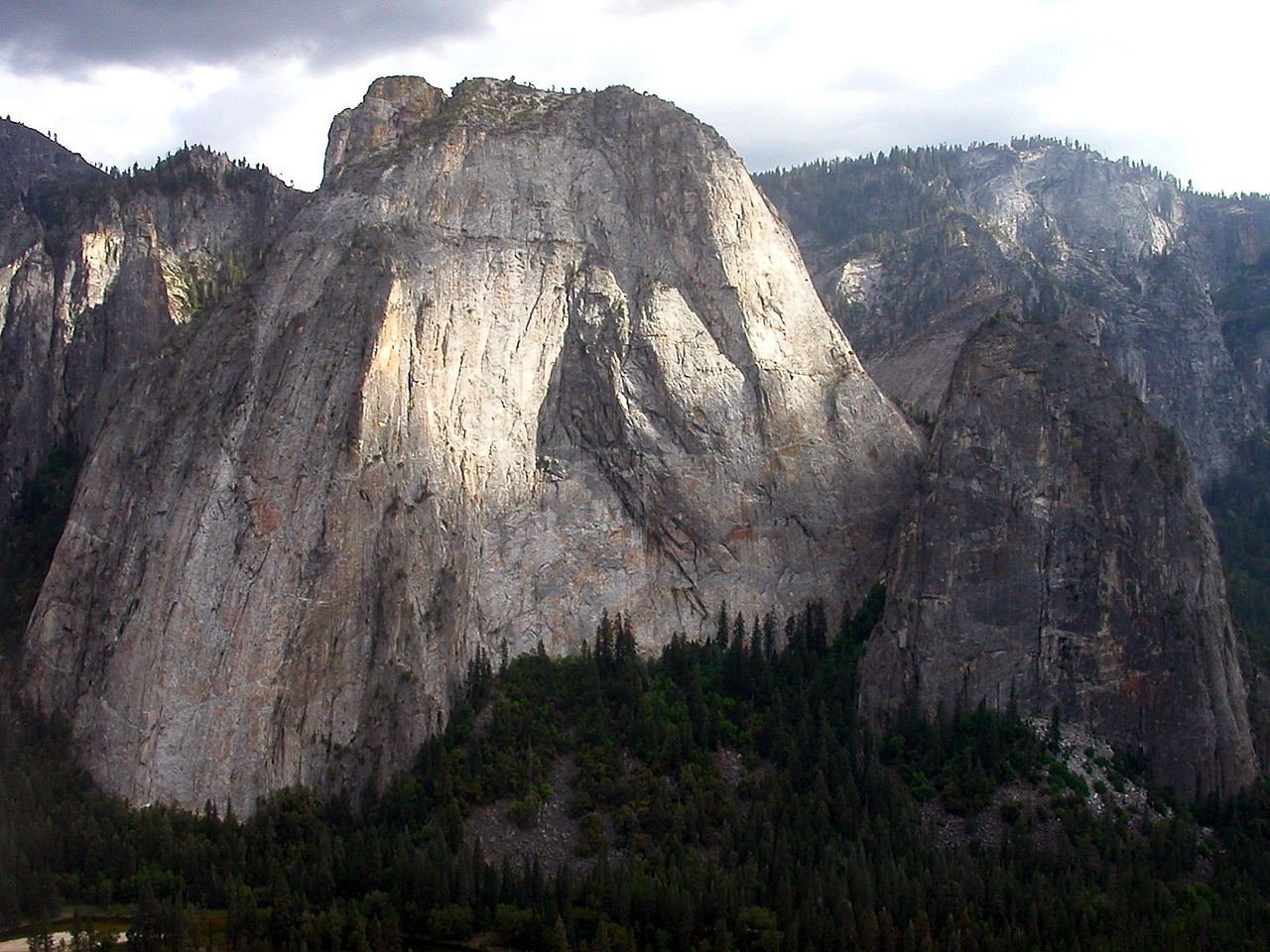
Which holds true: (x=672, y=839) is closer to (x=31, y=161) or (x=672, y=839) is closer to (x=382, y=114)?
(x=382, y=114)

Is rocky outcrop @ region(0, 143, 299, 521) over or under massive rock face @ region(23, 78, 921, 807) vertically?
over

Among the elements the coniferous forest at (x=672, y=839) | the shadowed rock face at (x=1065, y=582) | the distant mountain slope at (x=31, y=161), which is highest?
the distant mountain slope at (x=31, y=161)

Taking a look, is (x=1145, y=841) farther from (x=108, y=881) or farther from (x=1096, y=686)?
(x=108, y=881)

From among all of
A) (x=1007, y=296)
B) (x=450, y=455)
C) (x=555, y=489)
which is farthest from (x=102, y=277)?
(x=1007, y=296)

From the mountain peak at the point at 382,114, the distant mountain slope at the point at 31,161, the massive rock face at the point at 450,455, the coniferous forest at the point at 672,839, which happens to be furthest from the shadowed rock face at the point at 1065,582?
the distant mountain slope at the point at 31,161

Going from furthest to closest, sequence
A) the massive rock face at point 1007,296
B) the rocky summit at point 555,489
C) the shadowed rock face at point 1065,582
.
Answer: the massive rock face at point 1007,296, the shadowed rock face at point 1065,582, the rocky summit at point 555,489

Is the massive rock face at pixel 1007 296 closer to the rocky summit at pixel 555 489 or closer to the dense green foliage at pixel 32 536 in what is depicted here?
the rocky summit at pixel 555 489

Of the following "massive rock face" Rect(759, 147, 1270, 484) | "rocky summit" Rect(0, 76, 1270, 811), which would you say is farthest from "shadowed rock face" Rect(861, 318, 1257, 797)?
"massive rock face" Rect(759, 147, 1270, 484)

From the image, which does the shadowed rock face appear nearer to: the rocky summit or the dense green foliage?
the rocky summit
